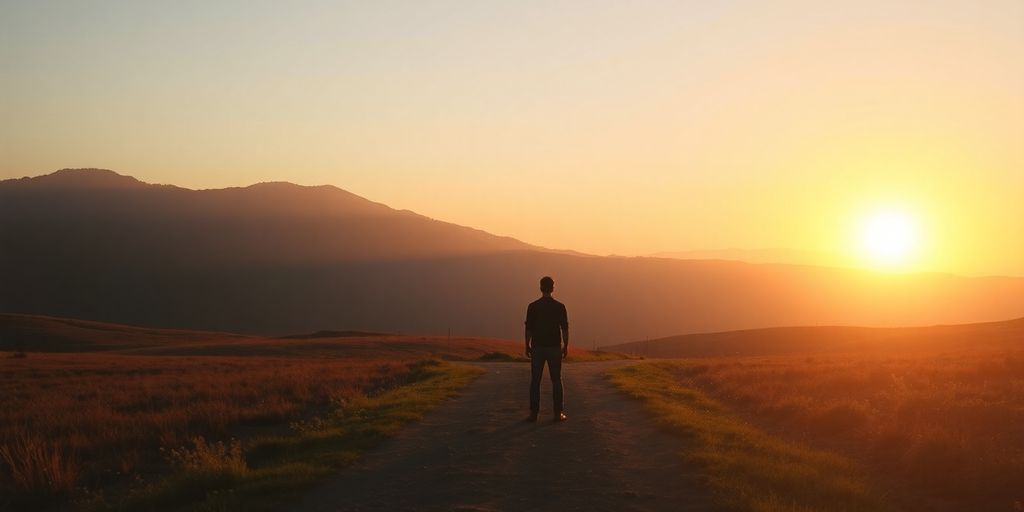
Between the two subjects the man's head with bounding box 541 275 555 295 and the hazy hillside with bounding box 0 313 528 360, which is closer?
the man's head with bounding box 541 275 555 295

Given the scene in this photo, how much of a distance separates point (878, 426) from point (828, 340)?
78749mm

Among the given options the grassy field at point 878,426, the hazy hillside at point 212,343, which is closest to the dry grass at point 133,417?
the grassy field at point 878,426

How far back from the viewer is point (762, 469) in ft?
32.0

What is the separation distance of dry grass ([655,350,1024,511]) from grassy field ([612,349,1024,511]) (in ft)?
0.07

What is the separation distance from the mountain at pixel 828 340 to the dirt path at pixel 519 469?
54.7 m

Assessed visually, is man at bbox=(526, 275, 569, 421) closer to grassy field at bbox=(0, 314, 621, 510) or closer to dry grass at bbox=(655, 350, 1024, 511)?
grassy field at bbox=(0, 314, 621, 510)

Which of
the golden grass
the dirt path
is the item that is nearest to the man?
the dirt path

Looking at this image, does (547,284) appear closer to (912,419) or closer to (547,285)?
(547,285)

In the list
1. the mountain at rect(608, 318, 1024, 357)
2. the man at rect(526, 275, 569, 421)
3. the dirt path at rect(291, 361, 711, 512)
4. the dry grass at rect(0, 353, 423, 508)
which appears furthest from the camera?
the mountain at rect(608, 318, 1024, 357)

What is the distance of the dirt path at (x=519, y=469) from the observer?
8.38 meters

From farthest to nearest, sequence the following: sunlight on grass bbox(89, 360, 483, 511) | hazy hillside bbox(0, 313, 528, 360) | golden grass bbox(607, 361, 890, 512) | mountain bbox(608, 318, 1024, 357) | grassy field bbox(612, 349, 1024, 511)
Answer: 1. mountain bbox(608, 318, 1024, 357)
2. hazy hillside bbox(0, 313, 528, 360)
3. grassy field bbox(612, 349, 1024, 511)
4. sunlight on grass bbox(89, 360, 483, 511)
5. golden grass bbox(607, 361, 890, 512)

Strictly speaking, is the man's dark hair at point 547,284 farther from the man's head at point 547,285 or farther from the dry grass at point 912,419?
the dry grass at point 912,419

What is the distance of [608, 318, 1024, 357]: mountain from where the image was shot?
2639 inches

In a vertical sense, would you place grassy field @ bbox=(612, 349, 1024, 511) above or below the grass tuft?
above
